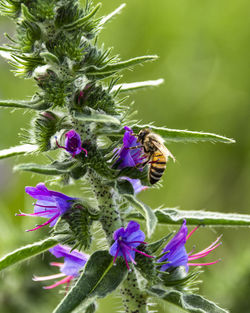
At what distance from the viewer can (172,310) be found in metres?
2.65

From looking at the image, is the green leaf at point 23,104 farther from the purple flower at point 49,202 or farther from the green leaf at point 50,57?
the purple flower at point 49,202

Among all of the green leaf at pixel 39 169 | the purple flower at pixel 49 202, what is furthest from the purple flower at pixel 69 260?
the green leaf at pixel 39 169

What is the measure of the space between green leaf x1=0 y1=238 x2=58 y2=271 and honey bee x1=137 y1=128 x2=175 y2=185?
0.57 meters

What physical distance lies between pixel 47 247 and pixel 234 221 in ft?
2.85

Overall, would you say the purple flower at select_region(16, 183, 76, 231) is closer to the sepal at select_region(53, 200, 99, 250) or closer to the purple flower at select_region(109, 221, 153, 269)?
the sepal at select_region(53, 200, 99, 250)

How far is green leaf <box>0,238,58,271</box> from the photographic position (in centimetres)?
256

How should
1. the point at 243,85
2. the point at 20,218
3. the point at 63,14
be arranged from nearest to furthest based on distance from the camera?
the point at 63,14, the point at 20,218, the point at 243,85

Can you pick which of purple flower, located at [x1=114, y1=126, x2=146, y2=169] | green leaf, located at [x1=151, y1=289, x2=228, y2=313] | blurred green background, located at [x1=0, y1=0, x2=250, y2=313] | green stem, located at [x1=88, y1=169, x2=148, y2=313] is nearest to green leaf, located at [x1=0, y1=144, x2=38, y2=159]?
green stem, located at [x1=88, y1=169, x2=148, y2=313]

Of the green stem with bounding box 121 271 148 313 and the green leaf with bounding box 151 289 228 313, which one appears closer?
the green leaf with bounding box 151 289 228 313

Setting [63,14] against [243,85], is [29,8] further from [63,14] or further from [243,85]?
[243,85]

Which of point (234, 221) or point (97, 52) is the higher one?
point (97, 52)

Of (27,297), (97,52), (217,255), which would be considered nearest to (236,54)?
(217,255)

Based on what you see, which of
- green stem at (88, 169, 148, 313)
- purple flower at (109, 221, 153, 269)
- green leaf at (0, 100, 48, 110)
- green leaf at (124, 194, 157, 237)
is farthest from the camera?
green stem at (88, 169, 148, 313)

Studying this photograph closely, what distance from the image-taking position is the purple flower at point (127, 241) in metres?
2.55
